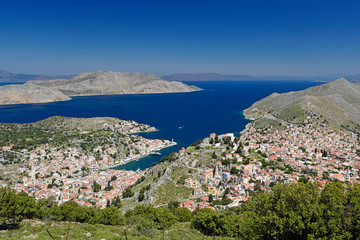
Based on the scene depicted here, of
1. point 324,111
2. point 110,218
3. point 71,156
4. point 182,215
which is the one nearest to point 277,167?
point 182,215

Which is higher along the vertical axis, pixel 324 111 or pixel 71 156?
pixel 324 111

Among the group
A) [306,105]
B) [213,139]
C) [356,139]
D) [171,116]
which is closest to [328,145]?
[356,139]

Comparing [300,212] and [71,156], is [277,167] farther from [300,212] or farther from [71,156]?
[71,156]

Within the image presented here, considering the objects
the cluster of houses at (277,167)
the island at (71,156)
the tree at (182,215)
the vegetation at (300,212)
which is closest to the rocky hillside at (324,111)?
the cluster of houses at (277,167)

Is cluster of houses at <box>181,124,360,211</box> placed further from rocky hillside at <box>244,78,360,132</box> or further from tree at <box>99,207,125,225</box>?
rocky hillside at <box>244,78,360,132</box>

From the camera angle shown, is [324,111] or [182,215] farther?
[324,111]

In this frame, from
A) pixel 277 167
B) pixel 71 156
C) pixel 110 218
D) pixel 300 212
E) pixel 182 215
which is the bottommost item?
pixel 71 156

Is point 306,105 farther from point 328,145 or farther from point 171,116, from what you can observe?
point 171,116

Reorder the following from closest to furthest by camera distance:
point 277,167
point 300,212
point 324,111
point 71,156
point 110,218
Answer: point 300,212 < point 110,218 < point 277,167 < point 71,156 < point 324,111

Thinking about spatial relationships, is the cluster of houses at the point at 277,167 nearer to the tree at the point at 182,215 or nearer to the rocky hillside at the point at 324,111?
the tree at the point at 182,215

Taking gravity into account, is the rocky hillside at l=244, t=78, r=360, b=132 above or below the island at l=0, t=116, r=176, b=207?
above

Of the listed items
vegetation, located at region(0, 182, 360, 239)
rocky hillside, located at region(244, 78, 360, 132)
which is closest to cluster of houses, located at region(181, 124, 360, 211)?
vegetation, located at region(0, 182, 360, 239)
